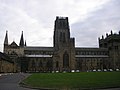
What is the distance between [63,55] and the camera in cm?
9938

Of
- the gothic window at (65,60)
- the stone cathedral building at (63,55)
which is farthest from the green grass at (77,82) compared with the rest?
the gothic window at (65,60)

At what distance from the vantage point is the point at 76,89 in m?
18.2

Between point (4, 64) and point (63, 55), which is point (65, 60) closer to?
point (63, 55)

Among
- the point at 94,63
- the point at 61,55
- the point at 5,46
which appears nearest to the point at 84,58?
the point at 94,63

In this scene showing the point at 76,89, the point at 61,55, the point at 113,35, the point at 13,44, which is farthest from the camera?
the point at 113,35

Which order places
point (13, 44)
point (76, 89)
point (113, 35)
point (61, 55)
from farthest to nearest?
1. point (113, 35)
2. point (13, 44)
3. point (61, 55)
4. point (76, 89)

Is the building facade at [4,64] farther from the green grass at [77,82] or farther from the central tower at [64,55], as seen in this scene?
the green grass at [77,82]

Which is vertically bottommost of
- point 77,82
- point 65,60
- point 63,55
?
point 77,82

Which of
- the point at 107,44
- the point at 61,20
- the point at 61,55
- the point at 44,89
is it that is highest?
the point at 61,20

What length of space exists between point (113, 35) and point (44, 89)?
106 metres

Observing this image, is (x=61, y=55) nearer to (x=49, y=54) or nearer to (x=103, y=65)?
(x=49, y=54)

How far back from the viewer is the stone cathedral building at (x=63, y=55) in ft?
325

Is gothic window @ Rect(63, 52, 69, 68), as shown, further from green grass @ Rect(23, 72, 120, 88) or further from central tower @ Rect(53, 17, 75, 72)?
green grass @ Rect(23, 72, 120, 88)

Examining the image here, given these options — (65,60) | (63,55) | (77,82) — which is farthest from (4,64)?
(77,82)
